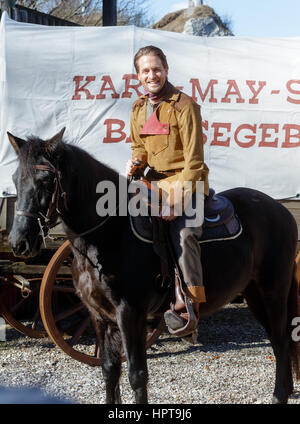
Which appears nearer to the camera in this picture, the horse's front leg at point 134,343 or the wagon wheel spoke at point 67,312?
the horse's front leg at point 134,343

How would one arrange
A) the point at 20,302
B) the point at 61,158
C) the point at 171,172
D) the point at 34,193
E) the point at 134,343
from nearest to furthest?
the point at 34,193 < the point at 61,158 < the point at 134,343 < the point at 171,172 < the point at 20,302

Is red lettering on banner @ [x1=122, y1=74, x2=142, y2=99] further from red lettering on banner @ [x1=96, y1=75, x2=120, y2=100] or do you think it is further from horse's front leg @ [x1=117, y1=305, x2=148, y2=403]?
horse's front leg @ [x1=117, y1=305, x2=148, y2=403]

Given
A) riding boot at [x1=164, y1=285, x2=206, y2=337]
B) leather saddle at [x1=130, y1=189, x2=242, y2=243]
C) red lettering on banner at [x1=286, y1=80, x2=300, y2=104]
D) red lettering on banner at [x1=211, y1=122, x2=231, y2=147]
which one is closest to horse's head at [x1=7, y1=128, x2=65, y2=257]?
riding boot at [x1=164, y1=285, x2=206, y2=337]

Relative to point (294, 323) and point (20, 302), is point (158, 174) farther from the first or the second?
point (20, 302)

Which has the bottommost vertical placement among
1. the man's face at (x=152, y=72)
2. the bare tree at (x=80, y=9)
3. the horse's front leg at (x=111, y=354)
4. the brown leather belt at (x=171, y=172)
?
the horse's front leg at (x=111, y=354)

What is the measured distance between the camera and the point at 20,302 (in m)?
5.63

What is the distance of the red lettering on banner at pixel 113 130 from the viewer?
17.0ft

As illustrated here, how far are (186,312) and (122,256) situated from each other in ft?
1.84

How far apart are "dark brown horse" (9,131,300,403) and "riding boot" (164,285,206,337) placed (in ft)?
0.46

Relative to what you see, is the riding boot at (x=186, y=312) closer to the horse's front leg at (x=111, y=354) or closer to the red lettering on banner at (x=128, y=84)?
the horse's front leg at (x=111, y=354)

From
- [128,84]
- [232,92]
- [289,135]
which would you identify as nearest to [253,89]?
[232,92]

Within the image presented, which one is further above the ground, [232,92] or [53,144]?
[232,92]

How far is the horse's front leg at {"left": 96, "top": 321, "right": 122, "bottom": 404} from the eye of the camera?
3.42 m

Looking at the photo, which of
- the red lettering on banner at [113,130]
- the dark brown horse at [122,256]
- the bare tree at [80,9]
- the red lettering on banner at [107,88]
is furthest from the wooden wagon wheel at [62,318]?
the bare tree at [80,9]
